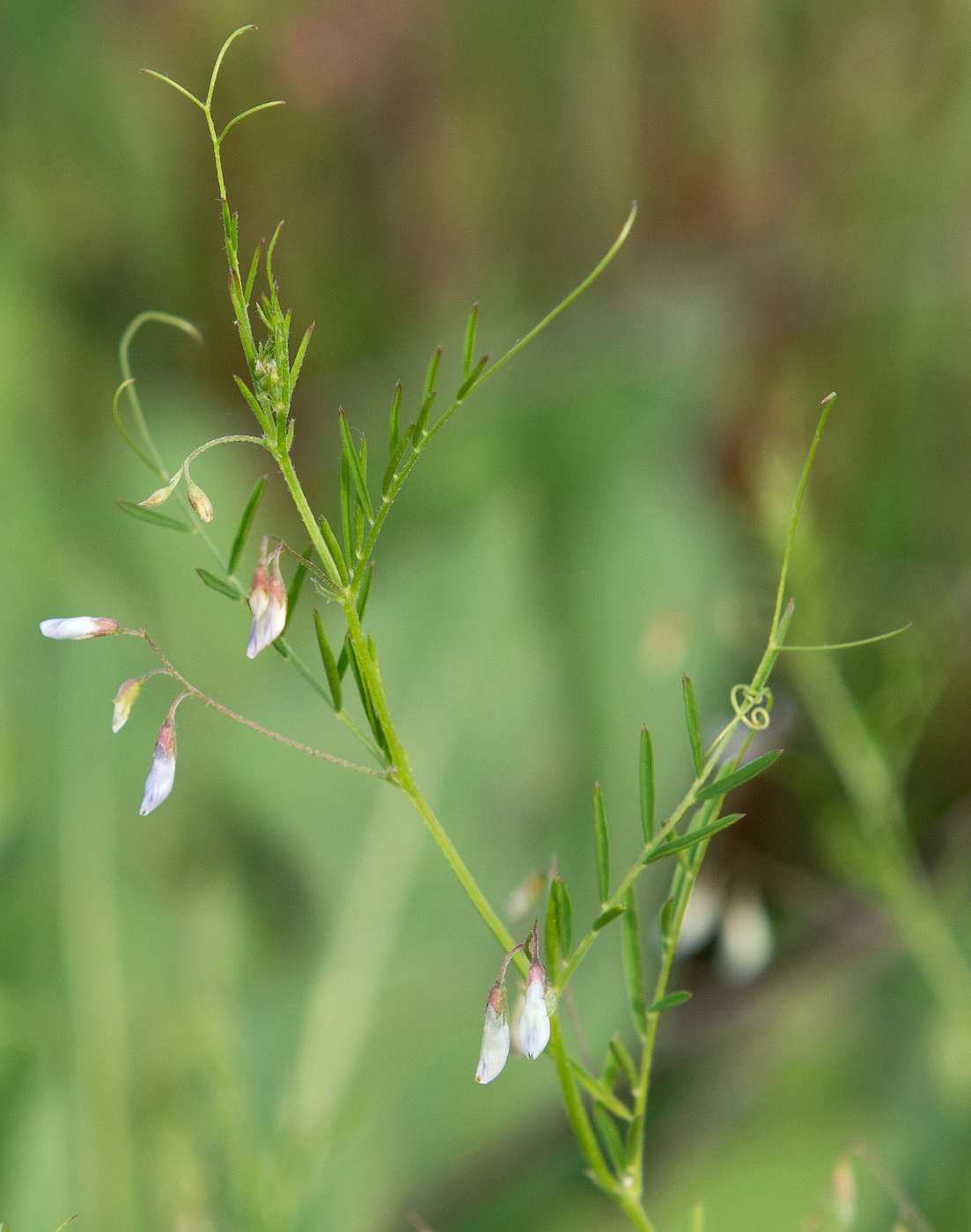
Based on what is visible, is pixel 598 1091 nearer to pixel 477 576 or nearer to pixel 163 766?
pixel 163 766

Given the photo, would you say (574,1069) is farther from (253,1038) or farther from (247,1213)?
(253,1038)

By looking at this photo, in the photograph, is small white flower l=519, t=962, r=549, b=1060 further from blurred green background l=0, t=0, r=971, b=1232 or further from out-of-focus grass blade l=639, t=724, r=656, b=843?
blurred green background l=0, t=0, r=971, b=1232

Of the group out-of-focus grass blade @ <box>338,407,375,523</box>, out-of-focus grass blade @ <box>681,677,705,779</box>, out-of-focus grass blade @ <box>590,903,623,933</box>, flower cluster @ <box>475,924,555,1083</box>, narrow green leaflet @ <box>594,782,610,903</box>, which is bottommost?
flower cluster @ <box>475,924,555,1083</box>

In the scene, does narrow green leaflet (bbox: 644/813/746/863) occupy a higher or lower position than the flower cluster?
higher

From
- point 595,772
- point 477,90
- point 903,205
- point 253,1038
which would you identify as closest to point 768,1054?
point 595,772

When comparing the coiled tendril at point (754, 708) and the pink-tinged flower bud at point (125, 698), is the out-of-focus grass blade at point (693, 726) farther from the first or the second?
the pink-tinged flower bud at point (125, 698)

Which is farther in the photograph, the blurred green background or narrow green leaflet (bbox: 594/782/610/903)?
the blurred green background

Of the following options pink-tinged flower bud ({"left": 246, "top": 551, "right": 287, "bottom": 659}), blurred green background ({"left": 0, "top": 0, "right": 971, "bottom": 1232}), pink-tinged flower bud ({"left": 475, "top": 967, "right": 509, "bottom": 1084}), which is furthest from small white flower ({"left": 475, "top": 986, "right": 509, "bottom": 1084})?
blurred green background ({"left": 0, "top": 0, "right": 971, "bottom": 1232})

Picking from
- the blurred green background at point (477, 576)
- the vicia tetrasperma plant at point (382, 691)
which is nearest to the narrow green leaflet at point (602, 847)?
the vicia tetrasperma plant at point (382, 691)
